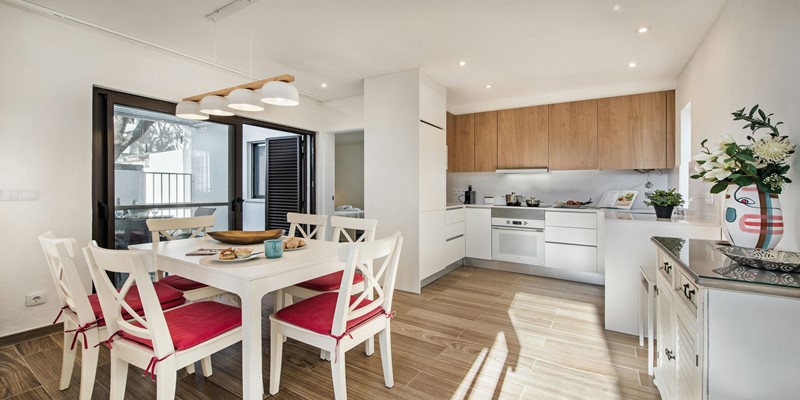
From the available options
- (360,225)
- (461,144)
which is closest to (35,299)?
(360,225)

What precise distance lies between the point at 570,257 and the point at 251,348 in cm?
369

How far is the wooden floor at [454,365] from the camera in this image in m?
1.86

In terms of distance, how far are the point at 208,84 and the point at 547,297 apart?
4.18 metres

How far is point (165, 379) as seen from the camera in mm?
1365

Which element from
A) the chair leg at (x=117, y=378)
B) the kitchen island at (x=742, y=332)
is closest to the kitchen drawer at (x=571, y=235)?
the kitchen island at (x=742, y=332)

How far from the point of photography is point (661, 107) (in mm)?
3871

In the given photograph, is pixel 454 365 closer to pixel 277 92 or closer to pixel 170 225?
pixel 277 92

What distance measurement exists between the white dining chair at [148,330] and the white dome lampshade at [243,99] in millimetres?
1072

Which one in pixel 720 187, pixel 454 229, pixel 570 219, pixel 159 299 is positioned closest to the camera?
pixel 720 187

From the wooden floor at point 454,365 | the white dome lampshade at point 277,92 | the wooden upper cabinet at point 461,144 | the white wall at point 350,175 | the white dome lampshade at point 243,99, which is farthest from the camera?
the white wall at point 350,175

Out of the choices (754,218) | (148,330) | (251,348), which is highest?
(754,218)

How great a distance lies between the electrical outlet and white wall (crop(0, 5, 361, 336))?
3 cm

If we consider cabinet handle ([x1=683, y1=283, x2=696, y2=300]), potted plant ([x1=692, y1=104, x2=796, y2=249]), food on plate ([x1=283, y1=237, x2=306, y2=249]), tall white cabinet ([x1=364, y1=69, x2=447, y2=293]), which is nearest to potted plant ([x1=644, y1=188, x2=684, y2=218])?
potted plant ([x1=692, y1=104, x2=796, y2=249])

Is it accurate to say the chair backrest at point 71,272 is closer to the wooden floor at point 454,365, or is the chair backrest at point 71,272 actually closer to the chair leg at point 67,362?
the chair leg at point 67,362
